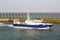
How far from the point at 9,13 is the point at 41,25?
1845 inches

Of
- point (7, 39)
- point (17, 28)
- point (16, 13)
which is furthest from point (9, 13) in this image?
point (7, 39)

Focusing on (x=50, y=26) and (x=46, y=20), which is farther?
(x=46, y=20)

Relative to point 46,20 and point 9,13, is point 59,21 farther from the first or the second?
point 9,13

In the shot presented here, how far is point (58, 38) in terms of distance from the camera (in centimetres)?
6738

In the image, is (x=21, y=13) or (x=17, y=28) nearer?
(x=17, y=28)

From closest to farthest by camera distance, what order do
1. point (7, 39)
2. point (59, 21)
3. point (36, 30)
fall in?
point (7, 39) < point (36, 30) < point (59, 21)

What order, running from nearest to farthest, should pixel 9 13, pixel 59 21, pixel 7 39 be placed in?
pixel 7 39 < pixel 59 21 < pixel 9 13

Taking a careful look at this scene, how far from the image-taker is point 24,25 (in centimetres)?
9069

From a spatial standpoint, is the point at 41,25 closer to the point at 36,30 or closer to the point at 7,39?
the point at 36,30

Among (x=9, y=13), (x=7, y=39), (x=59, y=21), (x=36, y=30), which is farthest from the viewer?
(x=9, y=13)

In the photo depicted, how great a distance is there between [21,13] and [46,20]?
24.9 meters

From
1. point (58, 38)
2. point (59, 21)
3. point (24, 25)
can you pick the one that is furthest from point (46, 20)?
point (58, 38)

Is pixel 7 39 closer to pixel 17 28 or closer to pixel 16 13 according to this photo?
pixel 17 28

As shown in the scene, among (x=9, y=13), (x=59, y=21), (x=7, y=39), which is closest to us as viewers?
(x=7, y=39)
